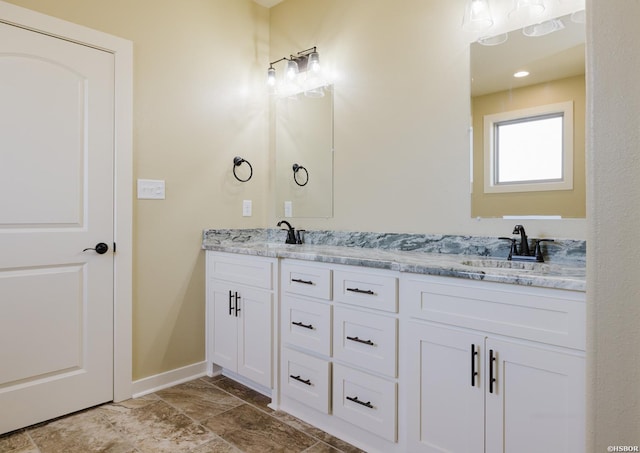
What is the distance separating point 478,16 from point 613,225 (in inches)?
73.2

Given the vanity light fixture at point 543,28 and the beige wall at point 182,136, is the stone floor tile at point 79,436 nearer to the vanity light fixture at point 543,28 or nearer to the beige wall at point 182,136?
the beige wall at point 182,136

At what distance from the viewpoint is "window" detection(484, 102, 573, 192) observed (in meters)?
1.80

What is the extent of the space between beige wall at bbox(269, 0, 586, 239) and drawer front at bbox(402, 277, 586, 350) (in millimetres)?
625

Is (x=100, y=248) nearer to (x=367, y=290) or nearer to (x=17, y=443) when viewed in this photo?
(x=17, y=443)

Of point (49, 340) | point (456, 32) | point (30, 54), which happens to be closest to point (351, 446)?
point (49, 340)

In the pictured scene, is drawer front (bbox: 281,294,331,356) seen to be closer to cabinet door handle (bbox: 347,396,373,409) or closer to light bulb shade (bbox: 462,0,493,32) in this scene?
cabinet door handle (bbox: 347,396,373,409)

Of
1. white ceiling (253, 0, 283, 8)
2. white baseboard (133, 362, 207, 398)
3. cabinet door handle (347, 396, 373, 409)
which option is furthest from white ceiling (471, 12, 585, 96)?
white baseboard (133, 362, 207, 398)

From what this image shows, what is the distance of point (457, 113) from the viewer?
2080 mm

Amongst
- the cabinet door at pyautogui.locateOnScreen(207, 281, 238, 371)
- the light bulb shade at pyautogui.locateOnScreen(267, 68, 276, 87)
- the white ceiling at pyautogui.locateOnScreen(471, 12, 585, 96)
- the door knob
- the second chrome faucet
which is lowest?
the cabinet door at pyautogui.locateOnScreen(207, 281, 238, 371)

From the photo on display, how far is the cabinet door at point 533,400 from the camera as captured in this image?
4.04 feet

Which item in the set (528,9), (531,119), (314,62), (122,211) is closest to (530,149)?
(531,119)

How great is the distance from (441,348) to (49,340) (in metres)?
2.01

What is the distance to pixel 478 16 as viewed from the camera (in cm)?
195

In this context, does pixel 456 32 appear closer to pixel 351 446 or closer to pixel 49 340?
pixel 351 446
